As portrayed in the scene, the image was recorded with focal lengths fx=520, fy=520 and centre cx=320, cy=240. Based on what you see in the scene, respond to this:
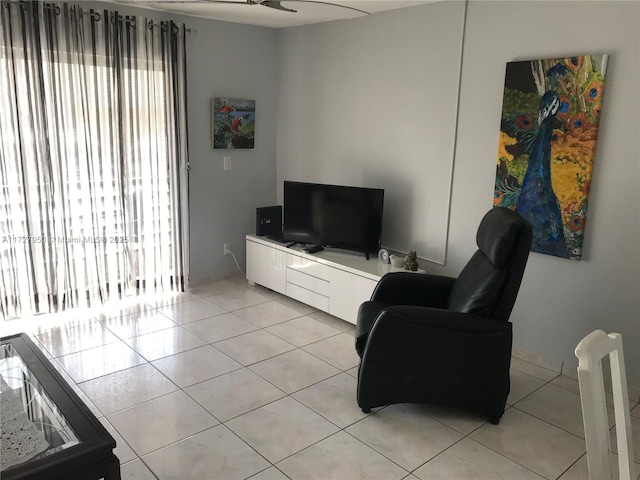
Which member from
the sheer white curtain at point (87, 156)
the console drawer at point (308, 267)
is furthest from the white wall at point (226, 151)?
the console drawer at point (308, 267)

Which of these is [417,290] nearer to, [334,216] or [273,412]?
[273,412]

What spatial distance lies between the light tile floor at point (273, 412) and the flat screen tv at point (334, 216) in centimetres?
73

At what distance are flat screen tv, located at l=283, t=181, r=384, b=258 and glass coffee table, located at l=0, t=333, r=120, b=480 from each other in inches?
95.0

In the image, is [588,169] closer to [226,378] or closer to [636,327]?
[636,327]

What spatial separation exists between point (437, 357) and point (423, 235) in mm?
1477

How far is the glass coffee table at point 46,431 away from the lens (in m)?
1.70

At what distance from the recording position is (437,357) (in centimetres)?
263

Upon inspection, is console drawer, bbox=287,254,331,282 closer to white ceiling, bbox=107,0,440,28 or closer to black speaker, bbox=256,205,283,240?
black speaker, bbox=256,205,283,240

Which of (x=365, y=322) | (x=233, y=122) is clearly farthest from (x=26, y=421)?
(x=233, y=122)

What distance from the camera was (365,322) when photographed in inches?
114

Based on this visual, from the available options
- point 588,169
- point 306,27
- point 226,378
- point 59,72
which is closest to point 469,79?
point 588,169

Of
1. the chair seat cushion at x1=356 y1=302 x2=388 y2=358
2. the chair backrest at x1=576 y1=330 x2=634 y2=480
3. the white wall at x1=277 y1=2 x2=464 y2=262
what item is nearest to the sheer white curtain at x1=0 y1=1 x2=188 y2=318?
the white wall at x1=277 y1=2 x2=464 y2=262

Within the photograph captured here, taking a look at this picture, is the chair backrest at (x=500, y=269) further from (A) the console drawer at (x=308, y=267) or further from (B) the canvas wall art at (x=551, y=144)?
(A) the console drawer at (x=308, y=267)

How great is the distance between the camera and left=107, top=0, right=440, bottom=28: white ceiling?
3.61m
